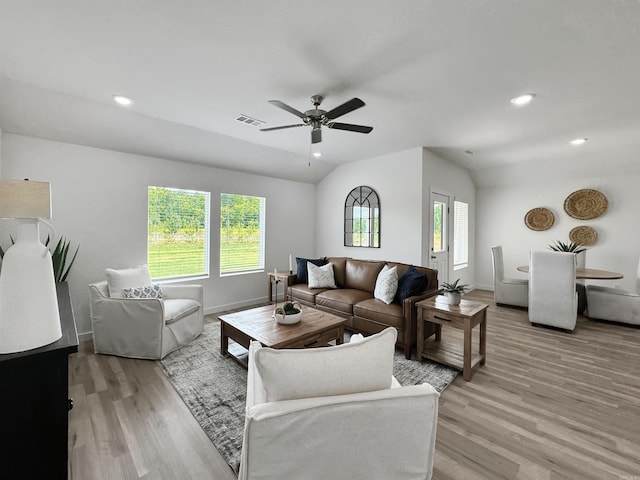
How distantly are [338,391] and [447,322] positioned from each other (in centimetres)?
195

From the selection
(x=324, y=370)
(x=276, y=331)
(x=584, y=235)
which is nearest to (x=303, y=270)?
(x=276, y=331)

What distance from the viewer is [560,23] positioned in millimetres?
1771

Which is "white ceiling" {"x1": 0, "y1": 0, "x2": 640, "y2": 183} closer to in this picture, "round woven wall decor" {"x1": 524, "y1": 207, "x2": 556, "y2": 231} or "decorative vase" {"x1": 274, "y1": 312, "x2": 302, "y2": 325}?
"round woven wall decor" {"x1": 524, "y1": 207, "x2": 556, "y2": 231}

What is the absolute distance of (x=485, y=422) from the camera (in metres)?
2.00

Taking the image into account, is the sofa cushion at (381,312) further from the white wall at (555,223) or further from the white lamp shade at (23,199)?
the white wall at (555,223)

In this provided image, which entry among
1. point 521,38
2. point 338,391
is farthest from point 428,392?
point 521,38

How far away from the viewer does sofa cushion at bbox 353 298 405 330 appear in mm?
3035

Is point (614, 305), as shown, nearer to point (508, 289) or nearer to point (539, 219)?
point (508, 289)

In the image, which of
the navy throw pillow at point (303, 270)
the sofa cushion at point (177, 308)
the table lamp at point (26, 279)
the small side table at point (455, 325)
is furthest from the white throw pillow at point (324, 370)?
the navy throw pillow at point (303, 270)

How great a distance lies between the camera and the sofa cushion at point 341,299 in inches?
138

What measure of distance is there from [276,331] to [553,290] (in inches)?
149

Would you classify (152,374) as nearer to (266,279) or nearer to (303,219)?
(266,279)

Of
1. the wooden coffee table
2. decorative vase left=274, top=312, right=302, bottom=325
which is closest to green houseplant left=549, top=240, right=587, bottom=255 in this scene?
the wooden coffee table

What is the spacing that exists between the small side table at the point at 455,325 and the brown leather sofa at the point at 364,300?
0.45ft
